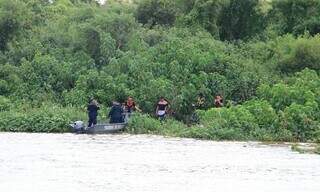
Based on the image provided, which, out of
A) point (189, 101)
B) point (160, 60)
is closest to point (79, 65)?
point (160, 60)

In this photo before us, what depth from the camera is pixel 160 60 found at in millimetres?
37031

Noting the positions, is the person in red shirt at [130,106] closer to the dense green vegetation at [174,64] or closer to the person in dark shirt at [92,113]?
the dense green vegetation at [174,64]

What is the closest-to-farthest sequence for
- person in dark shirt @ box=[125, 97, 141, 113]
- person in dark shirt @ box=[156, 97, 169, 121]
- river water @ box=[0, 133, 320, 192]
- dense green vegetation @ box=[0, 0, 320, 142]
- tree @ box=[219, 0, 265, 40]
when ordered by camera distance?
1. river water @ box=[0, 133, 320, 192]
2. dense green vegetation @ box=[0, 0, 320, 142]
3. person in dark shirt @ box=[156, 97, 169, 121]
4. person in dark shirt @ box=[125, 97, 141, 113]
5. tree @ box=[219, 0, 265, 40]

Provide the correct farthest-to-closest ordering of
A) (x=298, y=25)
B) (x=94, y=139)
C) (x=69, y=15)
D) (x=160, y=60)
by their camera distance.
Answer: (x=69, y=15)
(x=298, y=25)
(x=160, y=60)
(x=94, y=139)

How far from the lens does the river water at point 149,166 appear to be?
18.0m

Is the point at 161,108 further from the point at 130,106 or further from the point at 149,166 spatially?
the point at 149,166

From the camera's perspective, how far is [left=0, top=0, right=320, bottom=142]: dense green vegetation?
102 ft

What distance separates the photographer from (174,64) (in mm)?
36125

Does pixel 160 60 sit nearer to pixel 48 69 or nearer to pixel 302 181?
pixel 48 69

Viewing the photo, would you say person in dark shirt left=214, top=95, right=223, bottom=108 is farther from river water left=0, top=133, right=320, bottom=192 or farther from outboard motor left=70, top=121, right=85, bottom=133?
outboard motor left=70, top=121, right=85, bottom=133

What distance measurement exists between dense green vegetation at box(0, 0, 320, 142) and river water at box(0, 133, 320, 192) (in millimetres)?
2877

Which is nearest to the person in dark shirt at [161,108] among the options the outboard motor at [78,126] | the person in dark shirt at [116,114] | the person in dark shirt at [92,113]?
the person in dark shirt at [116,114]

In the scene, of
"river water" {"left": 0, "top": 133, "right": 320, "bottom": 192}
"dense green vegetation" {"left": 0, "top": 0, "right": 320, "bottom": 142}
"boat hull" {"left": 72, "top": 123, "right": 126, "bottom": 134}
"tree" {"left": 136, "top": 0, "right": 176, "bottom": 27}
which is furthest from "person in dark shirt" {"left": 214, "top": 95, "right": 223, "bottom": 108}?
"tree" {"left": 136, "top": 0, "right": 176, "bottom": 27}

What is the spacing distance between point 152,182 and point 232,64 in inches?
743
